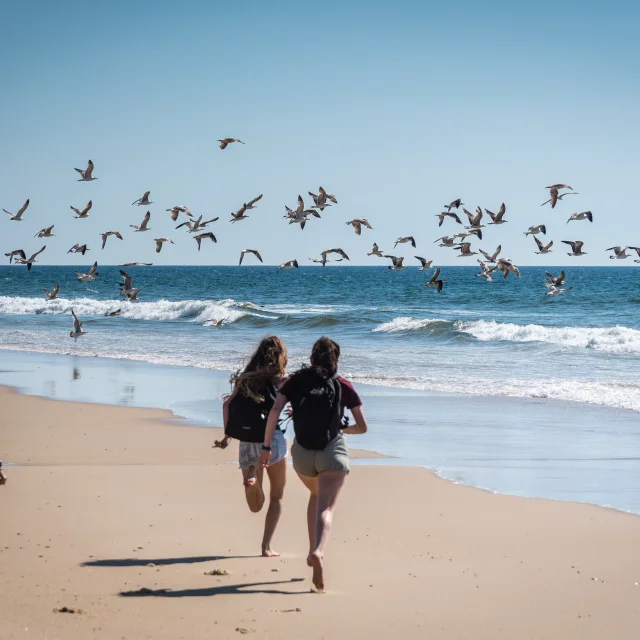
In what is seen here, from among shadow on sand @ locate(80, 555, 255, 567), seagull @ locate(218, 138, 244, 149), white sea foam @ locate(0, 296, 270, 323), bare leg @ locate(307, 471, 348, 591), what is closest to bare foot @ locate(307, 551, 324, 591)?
bare leg @ locate(307, 471, 348, 591)

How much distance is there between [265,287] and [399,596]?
276ft

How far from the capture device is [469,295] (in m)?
66.9

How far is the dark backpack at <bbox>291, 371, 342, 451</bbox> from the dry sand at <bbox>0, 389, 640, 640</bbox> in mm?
1034

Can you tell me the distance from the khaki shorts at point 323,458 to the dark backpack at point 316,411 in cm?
4

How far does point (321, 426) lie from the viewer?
20.3 ft

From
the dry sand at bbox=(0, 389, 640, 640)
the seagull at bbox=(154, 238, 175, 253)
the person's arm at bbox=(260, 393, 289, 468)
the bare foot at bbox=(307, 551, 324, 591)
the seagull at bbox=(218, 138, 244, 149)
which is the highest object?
the seagull at bbox=(218, 138, 244, 149)

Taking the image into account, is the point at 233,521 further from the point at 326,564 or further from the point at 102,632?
the point at 102,632

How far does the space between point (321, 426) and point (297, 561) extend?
1.31m

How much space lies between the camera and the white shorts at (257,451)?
22.0 ft

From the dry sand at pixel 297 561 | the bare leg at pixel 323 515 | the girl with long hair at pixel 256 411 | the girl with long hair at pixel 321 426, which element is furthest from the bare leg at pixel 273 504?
the bare leg at pixel 323 515

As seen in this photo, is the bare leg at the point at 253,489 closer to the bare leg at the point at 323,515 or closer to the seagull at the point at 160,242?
the bare leg at the point at 323,515

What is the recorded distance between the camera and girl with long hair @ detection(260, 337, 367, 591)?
6.20 metres

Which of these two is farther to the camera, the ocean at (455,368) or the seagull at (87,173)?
the seagull at (87,173)

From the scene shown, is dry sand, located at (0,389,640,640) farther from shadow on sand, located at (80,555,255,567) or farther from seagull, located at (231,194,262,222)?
seagull, located at (231,194,262,222)
